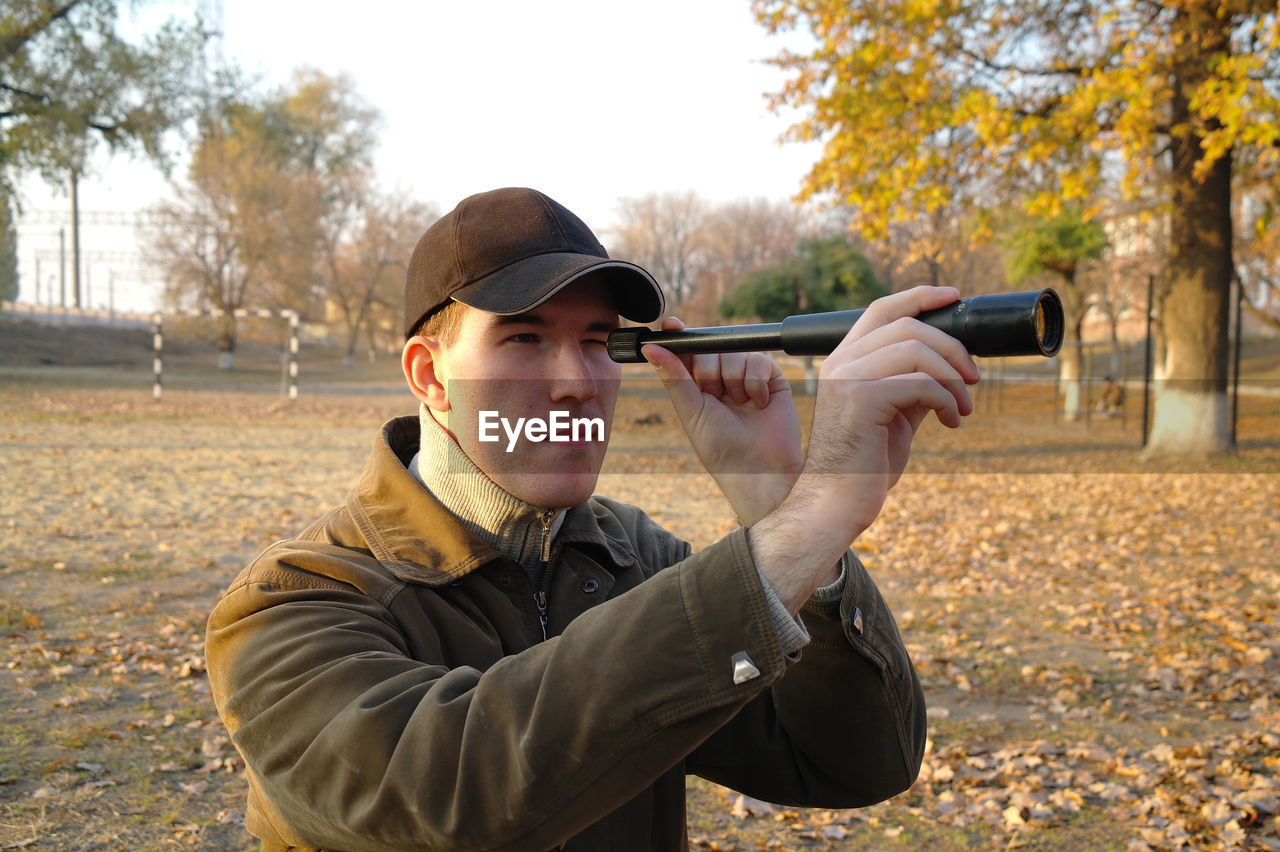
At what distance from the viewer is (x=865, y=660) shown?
190 cm

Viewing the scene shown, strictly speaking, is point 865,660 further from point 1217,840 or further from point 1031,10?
point 1031,10

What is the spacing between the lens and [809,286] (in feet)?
101

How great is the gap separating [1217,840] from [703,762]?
127 inches

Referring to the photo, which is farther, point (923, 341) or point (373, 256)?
point (373, 256)

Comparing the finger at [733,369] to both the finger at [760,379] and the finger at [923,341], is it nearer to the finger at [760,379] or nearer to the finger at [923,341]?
the finger at [760,379]

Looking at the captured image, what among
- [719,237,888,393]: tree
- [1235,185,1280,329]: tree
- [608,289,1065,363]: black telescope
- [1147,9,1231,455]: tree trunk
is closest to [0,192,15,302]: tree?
[719,237,888,393]: tree

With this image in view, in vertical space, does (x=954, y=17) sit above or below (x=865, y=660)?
above

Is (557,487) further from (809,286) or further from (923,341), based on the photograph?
(809,286)

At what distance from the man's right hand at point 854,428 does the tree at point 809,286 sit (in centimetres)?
2857

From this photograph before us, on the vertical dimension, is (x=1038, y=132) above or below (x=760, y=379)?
above

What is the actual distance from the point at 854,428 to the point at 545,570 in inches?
37.4

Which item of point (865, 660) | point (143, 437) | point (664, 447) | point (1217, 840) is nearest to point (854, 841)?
point (1217, 840)

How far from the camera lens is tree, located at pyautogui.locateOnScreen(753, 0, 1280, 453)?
552 inches

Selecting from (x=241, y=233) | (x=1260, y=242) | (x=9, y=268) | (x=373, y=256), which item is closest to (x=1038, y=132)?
(x=1260, y=242)
